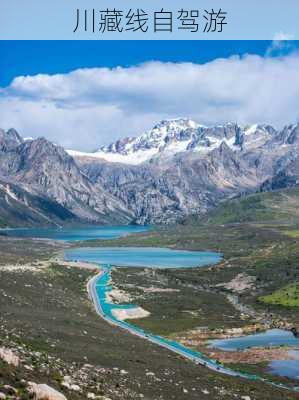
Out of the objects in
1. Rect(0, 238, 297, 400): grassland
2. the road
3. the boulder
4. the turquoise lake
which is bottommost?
the turquoise lake

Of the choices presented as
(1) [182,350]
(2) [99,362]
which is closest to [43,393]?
(2) [99,362]

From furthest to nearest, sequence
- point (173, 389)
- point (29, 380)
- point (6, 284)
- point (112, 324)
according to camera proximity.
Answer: point (6, 284), point (112, 324), point (173, 389), point (29, 380)

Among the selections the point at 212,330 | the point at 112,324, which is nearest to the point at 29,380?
the point at 112,324

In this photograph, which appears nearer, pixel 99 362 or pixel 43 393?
pixel 43 393

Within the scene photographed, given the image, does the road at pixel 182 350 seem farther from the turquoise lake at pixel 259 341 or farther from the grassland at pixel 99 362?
the turquoise lake at pixel 259 341

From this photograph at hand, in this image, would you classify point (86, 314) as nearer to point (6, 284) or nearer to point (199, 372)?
point (6, 284)

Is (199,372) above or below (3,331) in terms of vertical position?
below

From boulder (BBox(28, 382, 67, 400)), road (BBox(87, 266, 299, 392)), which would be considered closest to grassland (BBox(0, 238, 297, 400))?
boulder (BBox(28, 382, 67, 400))

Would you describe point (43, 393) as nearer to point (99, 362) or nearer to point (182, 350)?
point (99, 362)

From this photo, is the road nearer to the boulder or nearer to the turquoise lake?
the turquoise lake

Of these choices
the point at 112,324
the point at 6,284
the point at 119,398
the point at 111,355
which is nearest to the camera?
the point at 119,398

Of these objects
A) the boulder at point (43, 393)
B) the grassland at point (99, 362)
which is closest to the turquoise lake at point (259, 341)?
the grassland at point (99, 362)
